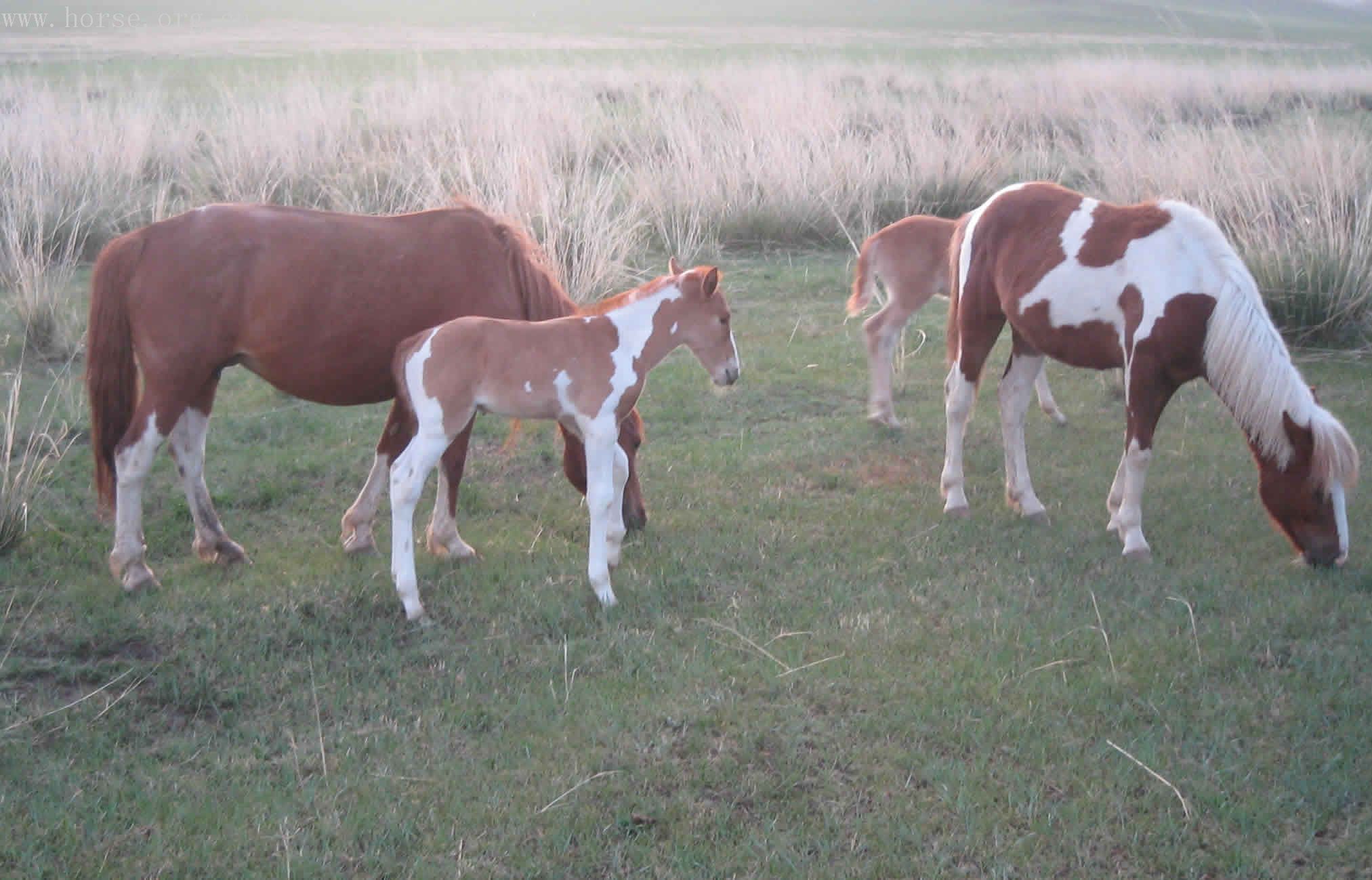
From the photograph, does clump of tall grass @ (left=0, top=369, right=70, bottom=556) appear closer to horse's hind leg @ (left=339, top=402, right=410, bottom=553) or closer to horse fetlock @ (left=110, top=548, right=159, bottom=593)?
horse fetlock @ (left=110, top=548, right=159, bottom=593)

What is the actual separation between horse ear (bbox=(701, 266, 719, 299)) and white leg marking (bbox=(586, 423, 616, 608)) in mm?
721

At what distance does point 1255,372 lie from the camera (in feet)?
16.8

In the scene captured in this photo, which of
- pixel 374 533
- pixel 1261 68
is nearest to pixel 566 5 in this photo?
pixel 1261 68

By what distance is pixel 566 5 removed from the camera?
79.9 meters

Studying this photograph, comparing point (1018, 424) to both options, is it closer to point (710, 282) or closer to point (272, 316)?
point (710, 282)

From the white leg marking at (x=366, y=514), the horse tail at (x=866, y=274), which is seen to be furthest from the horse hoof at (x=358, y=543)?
the horse tail at (x=866, y=274)

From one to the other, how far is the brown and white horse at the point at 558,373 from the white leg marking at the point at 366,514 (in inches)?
25.0

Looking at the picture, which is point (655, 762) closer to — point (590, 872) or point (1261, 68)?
point (590, 872)

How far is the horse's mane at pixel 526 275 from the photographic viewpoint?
5.73 metres

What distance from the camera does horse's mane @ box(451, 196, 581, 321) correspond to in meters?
5.73

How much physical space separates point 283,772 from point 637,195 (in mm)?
9853

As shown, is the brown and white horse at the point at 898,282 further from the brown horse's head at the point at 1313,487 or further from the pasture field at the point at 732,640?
the brown horse's head at the point at 1313,487

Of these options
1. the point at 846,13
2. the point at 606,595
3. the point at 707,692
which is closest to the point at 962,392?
the point at 606,595

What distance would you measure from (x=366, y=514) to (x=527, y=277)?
1.38m
